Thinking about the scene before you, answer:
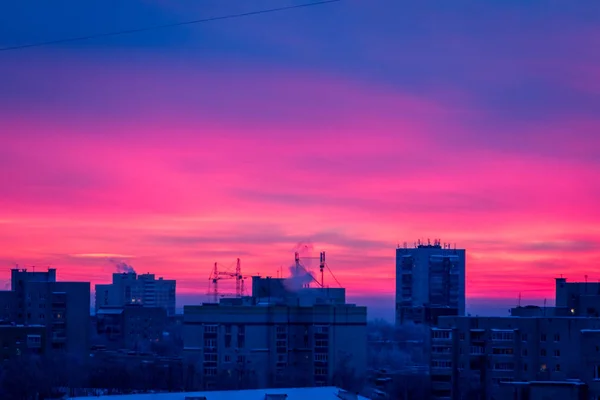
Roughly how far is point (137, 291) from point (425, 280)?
26923mm

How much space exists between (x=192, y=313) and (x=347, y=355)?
512cm

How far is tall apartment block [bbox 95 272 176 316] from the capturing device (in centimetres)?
7638

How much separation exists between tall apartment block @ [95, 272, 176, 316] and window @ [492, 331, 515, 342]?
49864 millimetres

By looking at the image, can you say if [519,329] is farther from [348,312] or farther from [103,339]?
[103,339]

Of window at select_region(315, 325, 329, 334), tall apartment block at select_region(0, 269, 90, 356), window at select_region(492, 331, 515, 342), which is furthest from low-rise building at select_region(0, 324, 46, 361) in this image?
window at select_region(492, 331, 515, 342)

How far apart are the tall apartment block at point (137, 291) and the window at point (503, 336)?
49.9 m

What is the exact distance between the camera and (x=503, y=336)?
89.9 feet

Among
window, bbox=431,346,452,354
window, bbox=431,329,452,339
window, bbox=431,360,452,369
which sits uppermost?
window, bbox=431,329,452,339

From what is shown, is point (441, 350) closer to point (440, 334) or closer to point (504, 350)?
point (440, 334)

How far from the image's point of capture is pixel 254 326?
121ft

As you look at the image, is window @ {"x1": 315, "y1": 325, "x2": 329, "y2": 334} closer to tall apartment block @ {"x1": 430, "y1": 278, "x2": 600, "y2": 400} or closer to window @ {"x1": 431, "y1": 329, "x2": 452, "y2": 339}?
tall apartment block @ {"x1": 430, "y1": 278, "x2": 600, "y2": 400}

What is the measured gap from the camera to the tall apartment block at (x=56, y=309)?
42.3m

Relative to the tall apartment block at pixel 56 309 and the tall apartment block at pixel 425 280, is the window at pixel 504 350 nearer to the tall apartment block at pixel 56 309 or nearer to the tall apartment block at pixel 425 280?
the tall apartment block at pixel 56 309

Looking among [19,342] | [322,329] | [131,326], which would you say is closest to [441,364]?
[322,329]
